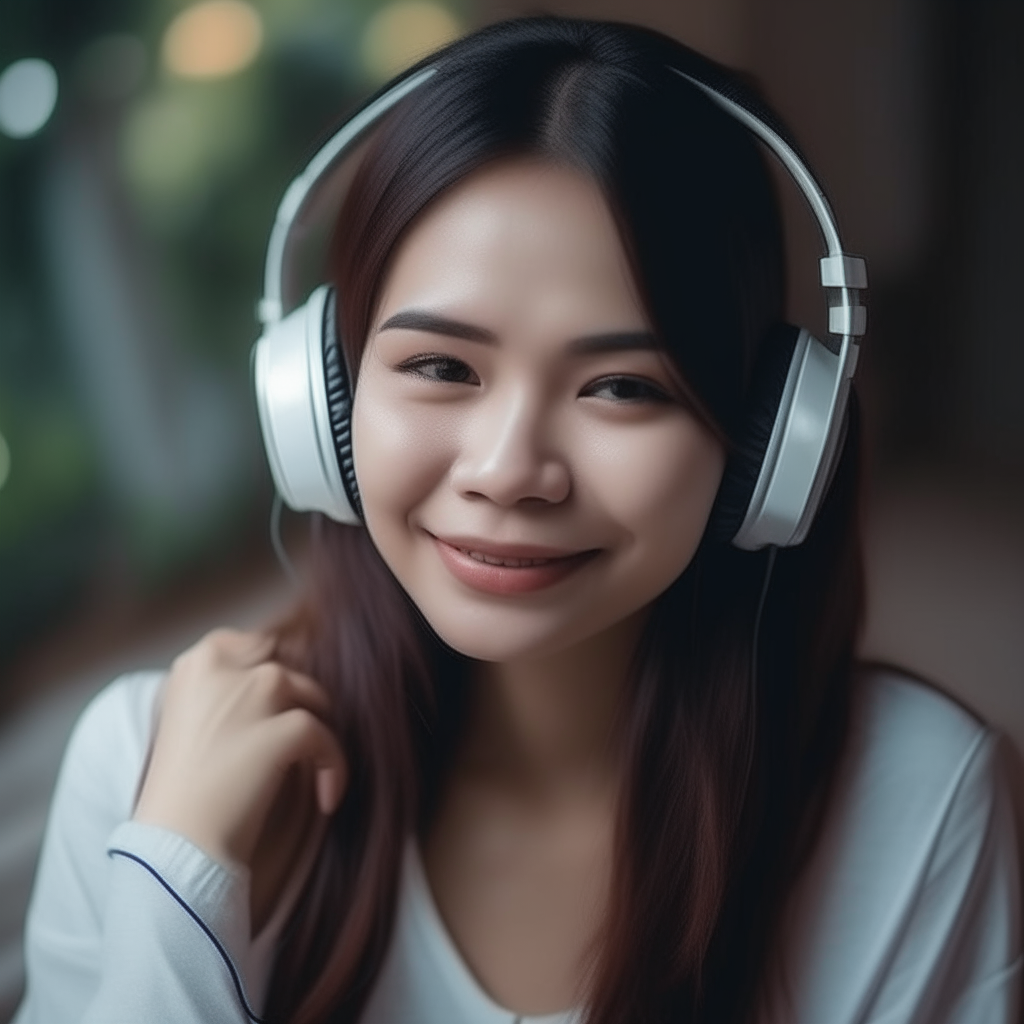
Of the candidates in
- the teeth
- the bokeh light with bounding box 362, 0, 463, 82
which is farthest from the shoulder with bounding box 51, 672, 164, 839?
the bokeh light with bounding box 362, 0, 463, 82

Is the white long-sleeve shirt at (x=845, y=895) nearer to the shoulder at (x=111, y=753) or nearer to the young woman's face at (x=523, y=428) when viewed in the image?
the shoulder at (x=111, y=753)

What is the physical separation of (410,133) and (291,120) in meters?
0.69

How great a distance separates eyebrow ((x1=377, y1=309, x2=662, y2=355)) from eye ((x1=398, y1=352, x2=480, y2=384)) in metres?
0.02

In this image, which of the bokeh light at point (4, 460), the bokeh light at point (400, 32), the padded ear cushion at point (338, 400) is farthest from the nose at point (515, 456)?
the bokeh light at point (400, 32)

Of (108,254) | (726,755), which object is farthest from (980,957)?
(108,254)

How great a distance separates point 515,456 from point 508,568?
0.31ft

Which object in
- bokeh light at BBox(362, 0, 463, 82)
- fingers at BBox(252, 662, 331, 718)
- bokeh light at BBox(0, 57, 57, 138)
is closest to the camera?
fingers at BBox(252, 662, 331, 718)

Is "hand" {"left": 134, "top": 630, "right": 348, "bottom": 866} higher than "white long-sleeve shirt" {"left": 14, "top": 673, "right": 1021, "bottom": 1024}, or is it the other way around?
"hand" {"left": 134, "top": 630, "right": 348, "bottom": 866}

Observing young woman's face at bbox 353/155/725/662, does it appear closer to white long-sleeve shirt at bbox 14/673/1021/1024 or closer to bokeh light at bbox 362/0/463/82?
white long-sleeve shirt at bbox 14/673/1021/1024

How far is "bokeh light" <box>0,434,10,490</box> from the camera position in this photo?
1389 millimetres

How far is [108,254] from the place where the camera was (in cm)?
148

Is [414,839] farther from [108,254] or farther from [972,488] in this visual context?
[972,488]

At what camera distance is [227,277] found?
1.57 metres

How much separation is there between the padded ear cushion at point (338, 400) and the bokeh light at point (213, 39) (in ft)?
2.08
